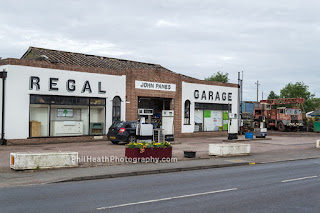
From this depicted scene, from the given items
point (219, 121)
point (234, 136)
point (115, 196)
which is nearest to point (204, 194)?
point (115, 196)

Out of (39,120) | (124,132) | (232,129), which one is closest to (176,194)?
(124,132)

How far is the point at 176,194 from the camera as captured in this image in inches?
385

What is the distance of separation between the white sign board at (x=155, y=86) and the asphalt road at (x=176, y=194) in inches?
687

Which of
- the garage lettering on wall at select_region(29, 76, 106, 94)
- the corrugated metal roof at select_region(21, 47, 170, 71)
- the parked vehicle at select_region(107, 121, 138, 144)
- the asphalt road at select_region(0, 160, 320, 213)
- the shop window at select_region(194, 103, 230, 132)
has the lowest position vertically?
the asphalt road at select_region(0, 160, 320, 213)

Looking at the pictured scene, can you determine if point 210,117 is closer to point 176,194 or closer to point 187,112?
point 187,112

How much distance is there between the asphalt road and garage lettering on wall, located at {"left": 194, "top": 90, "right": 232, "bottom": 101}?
73.2ft

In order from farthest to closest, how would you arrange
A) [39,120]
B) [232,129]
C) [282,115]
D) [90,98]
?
[282,115] → [232,129] → [90,98] → [39,120]

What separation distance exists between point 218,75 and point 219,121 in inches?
1573

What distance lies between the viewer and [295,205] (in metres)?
8.54

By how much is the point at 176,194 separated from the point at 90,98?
18.9 meters

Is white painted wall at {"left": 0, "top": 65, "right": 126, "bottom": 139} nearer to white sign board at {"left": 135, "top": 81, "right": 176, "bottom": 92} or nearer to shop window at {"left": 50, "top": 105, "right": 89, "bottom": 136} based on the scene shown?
shop window at {"left": 50, "top": 105, "right": 89, "bottom": 136}

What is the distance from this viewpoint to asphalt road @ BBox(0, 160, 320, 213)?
816cm

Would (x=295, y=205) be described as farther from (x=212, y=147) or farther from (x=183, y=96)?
(x=183, y=96)

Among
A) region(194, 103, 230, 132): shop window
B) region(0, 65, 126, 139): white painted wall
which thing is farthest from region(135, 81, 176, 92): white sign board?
region(0, 65, 126, 139): white painted wall
